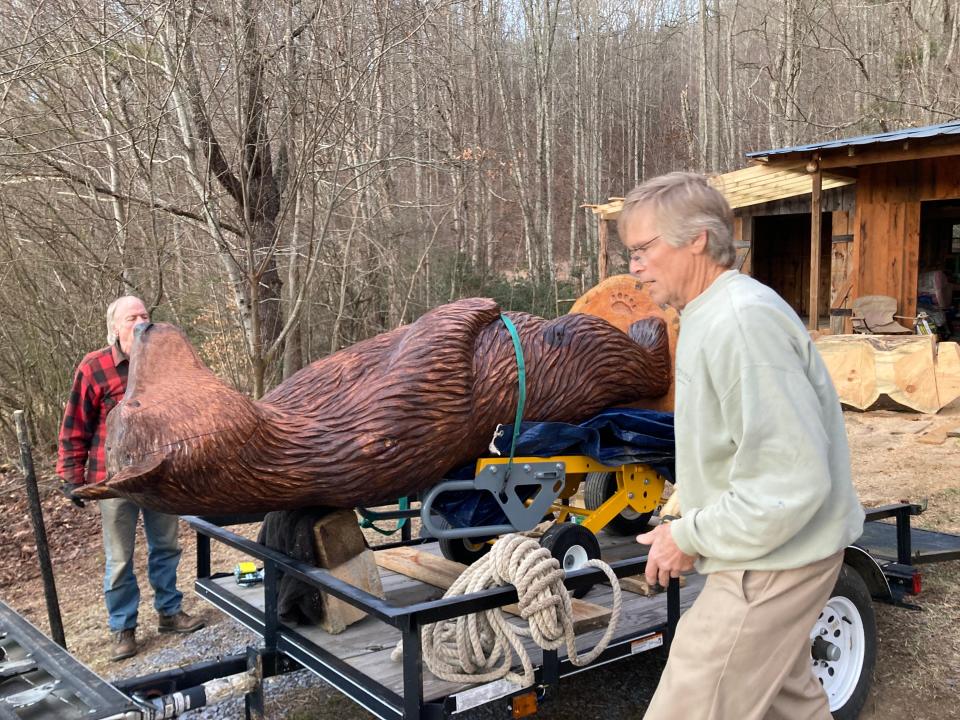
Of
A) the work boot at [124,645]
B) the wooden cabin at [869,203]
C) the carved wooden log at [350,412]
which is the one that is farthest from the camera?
the wooden cabin at [869,203]

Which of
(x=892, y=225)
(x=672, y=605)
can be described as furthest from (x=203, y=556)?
(x=892, y=225)

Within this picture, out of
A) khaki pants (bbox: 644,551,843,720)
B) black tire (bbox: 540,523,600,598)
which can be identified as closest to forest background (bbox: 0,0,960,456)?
black tire (bbox: 540,523,600,598)

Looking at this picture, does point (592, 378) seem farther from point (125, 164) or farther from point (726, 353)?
point (125, 164)

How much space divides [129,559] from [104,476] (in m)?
0.57

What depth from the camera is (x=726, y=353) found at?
1.78 meters

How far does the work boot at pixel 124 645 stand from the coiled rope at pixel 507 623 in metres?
2.47

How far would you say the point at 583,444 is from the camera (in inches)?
145

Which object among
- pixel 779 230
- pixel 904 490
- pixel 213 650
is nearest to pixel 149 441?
pixel 213 650

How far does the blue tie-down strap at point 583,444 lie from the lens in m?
3.49

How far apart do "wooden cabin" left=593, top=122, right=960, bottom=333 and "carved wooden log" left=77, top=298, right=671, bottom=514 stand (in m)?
6.01

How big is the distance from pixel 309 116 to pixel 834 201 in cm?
957

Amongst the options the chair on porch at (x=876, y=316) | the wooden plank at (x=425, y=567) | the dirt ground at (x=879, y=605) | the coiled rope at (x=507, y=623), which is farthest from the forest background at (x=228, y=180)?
the chair on porch at (x=876, y=316)

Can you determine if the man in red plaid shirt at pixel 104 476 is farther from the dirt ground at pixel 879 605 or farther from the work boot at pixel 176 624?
the dirt ground at pixel 879 605

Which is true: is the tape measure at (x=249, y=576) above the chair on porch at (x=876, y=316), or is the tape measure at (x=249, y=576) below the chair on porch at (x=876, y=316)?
below
